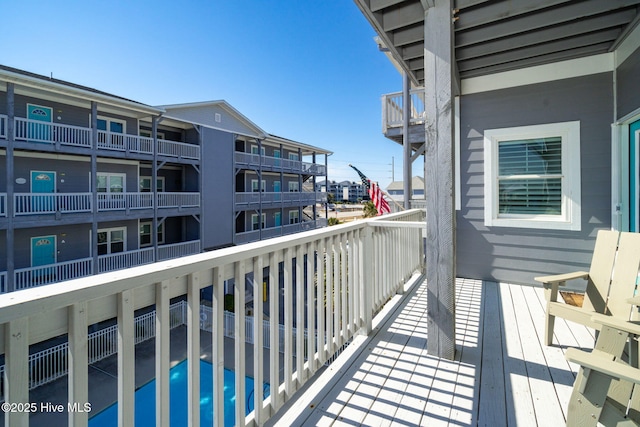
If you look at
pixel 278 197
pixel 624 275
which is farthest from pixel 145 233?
pixel 624 275

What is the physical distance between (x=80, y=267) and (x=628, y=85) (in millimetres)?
12622

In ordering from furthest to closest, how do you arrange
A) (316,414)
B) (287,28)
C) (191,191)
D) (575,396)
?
(191,191)
(287,28)
(316,414)
(575,396)

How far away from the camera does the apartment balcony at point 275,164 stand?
1493 centimetres

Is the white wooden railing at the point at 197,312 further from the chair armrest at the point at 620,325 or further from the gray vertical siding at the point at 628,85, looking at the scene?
the gray vertical siding at the point at 628,85

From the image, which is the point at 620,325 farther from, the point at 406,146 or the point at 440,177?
the point at 406,146

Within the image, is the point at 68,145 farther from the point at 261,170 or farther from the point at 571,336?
the point at 571,336

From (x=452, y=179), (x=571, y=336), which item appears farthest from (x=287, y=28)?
(x=571, y=336)

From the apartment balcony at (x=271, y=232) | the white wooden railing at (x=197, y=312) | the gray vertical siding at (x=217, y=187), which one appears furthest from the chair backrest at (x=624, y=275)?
the apartment balcony at (x=271, y=232)

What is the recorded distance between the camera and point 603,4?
2.44 metres

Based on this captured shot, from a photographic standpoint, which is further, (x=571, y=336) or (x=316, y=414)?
(x=571, y=336)

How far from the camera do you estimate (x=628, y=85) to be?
310 centimetres

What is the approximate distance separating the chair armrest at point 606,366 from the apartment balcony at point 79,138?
1150cm

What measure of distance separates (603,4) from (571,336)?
2.68 meters

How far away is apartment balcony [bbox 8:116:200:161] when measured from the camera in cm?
821
